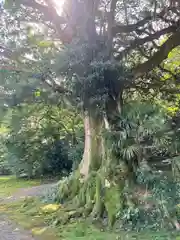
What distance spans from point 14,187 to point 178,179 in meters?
7.71

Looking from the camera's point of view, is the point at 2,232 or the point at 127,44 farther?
the point at 127,44

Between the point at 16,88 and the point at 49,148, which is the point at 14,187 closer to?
the point at 49,148

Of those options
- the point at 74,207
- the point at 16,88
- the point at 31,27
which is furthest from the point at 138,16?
the point at 74,207

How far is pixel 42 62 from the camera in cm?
662

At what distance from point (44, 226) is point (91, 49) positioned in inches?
147

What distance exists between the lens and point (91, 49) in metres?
6.41

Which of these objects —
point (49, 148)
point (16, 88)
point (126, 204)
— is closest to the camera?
point (126, 204)

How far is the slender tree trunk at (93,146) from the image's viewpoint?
7516 millimetres

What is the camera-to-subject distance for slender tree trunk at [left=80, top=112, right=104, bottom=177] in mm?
7516

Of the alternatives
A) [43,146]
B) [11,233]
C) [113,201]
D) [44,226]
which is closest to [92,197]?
[113,201]

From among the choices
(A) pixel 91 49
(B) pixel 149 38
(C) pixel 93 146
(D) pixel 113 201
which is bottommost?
(D) pixel 113 201

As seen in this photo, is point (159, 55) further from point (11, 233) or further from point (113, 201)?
point (11, 233)

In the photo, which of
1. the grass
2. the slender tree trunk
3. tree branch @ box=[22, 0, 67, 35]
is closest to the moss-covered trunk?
the slender tree trunk

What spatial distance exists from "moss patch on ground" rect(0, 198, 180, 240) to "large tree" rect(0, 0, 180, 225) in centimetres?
71
